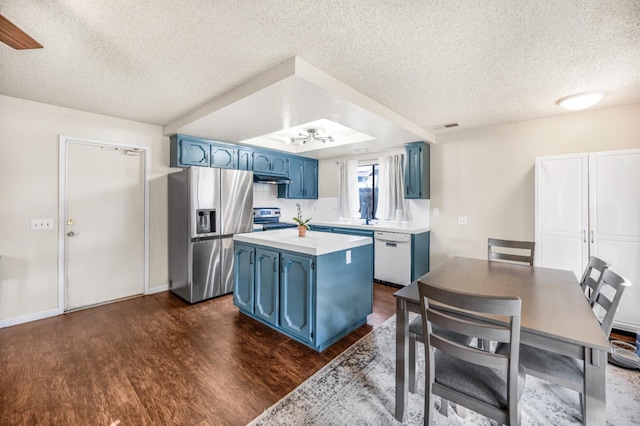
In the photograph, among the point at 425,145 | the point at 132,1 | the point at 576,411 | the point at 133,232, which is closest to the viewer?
the point at 132,1

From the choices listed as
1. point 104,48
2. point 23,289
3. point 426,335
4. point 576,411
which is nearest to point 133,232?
point 23,289

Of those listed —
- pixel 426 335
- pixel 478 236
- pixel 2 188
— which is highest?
pixel 2 188

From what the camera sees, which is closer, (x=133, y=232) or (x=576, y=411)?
(x=576, y=411)

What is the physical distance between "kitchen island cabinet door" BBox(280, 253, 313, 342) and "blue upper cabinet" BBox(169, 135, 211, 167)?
2.39 m

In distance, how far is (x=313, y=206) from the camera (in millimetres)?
5988

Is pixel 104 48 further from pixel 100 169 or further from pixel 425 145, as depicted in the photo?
pixel 425 145

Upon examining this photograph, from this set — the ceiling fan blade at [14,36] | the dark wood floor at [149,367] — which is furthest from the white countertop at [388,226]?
the ceiling fan blade at [14,36]

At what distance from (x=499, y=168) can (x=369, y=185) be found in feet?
6.92

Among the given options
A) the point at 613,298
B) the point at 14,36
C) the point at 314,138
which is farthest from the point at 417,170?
the point at 14,36

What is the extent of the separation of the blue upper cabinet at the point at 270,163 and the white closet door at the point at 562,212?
3.79m

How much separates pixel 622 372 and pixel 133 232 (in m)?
5.33

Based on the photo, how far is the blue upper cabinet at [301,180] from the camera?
5.31 meters

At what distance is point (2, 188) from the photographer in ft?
9.27

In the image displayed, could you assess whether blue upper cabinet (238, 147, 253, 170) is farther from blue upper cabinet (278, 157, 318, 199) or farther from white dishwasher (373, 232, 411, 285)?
white dishwasher (373, 232, 411, 285)
